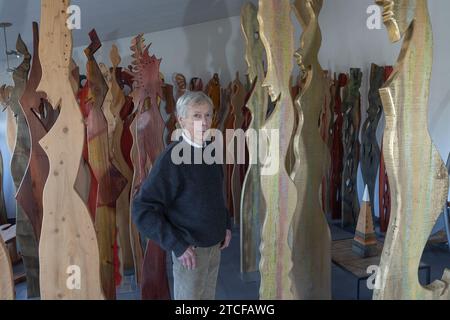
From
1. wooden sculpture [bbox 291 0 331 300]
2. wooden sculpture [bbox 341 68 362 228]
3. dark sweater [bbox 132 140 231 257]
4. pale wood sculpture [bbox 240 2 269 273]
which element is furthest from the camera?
wooden sculpture [bbox 341 68 362 228]

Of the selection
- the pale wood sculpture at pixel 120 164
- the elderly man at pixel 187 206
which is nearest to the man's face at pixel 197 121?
the elderly man at pixel 187 206

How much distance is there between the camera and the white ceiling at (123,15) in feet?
10.5

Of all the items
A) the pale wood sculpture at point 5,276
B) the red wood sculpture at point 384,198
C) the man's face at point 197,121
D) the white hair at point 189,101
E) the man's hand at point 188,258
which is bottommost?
the red wood sculpture at point 384,198

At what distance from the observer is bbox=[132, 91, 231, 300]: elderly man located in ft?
4.76

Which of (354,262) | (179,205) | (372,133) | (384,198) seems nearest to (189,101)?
(179,205)

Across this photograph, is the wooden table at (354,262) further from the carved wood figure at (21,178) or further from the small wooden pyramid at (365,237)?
the carved wood figure at (21,178)

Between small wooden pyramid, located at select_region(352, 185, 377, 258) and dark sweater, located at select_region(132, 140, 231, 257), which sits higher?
dark sweater, located at select_region(132, 140, 231, 257)

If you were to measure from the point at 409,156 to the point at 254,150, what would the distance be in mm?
1212

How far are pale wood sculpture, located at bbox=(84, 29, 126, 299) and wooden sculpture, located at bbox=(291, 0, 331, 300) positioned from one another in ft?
4.09

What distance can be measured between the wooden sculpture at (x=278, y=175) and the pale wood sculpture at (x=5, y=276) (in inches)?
44.8

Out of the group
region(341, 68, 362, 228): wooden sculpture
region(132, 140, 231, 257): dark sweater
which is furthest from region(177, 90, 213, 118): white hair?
region(341, 68, 362, 228): wooden sculpture

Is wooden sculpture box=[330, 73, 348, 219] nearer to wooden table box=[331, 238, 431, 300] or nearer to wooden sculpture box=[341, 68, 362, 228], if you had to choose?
wooden sculpture box=[341, 68, 362, 228]

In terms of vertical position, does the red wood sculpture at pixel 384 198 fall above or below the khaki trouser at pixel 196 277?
below
